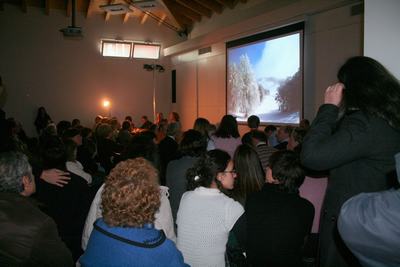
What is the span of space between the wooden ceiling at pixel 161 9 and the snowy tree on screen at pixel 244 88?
2100 millimetres

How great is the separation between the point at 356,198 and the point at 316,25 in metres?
6.80

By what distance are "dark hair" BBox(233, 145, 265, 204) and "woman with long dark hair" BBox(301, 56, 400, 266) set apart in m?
1.06

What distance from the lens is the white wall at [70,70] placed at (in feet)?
36.2

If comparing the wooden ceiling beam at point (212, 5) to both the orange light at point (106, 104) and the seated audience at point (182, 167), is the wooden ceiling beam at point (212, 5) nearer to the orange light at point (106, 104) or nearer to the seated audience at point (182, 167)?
the orange light at point (106, 104)

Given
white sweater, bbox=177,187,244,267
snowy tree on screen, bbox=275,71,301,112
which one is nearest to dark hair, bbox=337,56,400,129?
white sweater, bbox=177,187,244,267

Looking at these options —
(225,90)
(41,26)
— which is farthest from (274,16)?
(41,26)

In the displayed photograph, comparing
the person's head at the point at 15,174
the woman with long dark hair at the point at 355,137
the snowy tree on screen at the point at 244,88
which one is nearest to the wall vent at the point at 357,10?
the snowy tree on screen at the point at 244,88

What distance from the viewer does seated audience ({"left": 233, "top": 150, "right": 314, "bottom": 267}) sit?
6.14ft

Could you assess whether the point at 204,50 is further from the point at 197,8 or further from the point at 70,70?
the point at 70,70

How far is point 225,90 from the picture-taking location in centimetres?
1001

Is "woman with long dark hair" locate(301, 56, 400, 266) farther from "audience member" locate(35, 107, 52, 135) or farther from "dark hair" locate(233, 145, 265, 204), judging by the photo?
"audience member" locate(35, 107, 52, 135)

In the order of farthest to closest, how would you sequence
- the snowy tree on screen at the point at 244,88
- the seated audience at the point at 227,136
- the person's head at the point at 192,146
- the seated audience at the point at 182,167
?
the snowy tree on screen at the point at 244,88 < the seated audience at the point at 227,136 < the person's head at the point at 192,146 < the seated audience at the point at 182,167

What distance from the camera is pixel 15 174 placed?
182cm

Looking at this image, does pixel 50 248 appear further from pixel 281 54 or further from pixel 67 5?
pixel 67 5
